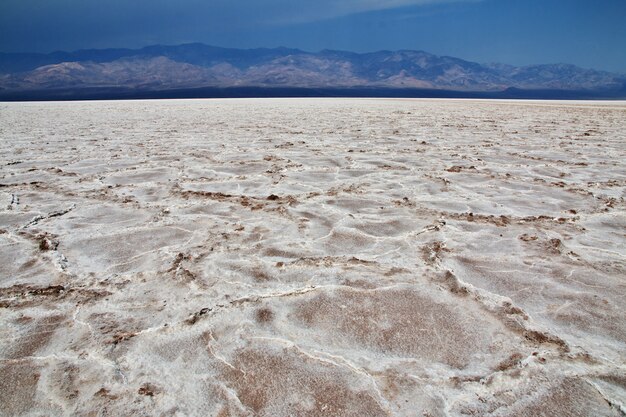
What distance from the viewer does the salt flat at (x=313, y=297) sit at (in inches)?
50.2

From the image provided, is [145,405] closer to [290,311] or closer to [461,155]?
[290,311]

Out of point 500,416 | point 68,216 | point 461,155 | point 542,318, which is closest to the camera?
point 500,416

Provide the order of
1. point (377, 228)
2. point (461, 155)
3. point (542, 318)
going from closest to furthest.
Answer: point (542, 318), point (377, 228), point (461, 155)

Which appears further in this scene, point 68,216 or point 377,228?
point 68,216

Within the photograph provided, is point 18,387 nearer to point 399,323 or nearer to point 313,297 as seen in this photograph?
point 313,297

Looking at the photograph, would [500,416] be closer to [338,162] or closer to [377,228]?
[377,228]

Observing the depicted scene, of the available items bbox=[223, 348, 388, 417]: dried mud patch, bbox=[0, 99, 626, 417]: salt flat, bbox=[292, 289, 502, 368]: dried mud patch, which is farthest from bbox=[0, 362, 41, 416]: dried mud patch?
bbox=[292, 289, 502, 368]: dried mud patch

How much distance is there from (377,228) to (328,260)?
614mm

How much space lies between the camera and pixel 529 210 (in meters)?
3.08

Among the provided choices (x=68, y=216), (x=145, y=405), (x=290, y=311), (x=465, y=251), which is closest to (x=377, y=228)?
(x=465, y=251)

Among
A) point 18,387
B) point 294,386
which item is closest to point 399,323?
point 294,386

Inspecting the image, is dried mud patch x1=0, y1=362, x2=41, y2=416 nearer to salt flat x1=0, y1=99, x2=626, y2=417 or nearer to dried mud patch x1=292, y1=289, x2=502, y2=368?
salt flat x1=0, y1=99, x2=626, y2=417

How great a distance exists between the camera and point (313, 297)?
185 centimetres

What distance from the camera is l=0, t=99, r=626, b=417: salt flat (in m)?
1.28
